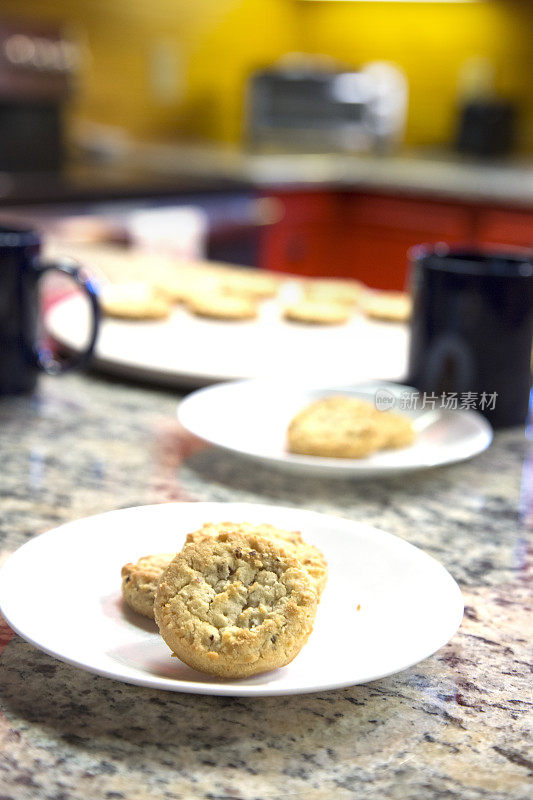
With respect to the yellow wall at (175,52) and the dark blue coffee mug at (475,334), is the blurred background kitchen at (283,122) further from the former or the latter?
the dark blue coffee mug at (475,334)

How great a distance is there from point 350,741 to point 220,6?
4123 mm

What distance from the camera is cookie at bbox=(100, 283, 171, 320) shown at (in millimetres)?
1271

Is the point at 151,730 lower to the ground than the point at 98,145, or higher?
lower

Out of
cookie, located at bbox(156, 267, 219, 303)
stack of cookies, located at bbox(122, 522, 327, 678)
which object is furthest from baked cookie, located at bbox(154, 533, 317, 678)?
cookie, located at bbox(156, 267, 219, 303)

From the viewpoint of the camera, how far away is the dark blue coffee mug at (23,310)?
3.21ft

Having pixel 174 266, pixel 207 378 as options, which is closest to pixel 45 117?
pixel 174 266

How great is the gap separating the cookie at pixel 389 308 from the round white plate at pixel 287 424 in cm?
32

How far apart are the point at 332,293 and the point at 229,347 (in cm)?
32

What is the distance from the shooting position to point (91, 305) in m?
1.01

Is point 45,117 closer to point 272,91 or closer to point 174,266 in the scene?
point 272,91

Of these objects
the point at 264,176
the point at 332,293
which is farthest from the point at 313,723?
the point at 264,176

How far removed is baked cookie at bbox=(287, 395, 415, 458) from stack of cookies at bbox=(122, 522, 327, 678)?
297mm

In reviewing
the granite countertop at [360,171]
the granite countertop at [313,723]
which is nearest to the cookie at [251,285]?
the granite countertop at [313,723]

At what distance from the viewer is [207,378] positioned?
1072 mm
